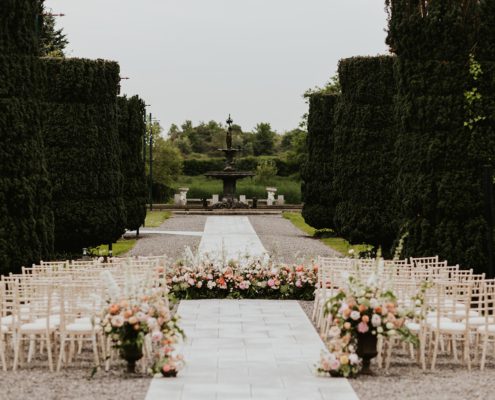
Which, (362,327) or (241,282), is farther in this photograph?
(241,282)

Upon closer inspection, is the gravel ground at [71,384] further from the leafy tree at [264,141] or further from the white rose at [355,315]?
the leafy tree at [264,141]

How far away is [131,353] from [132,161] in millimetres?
26492

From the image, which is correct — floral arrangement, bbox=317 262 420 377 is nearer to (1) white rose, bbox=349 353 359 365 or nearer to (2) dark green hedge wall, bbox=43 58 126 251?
(1) white rose, bbox=349 353 359 365

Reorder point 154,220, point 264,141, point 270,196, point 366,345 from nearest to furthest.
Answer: point 366,345 → point 154,220 → point 270,196 → point 264,141

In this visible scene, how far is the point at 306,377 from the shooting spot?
1066 cm

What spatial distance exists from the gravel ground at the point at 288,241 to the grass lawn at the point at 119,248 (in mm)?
4582

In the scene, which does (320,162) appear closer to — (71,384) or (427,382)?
(427,382)

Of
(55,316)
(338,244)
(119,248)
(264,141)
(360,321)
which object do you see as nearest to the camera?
(360,321)

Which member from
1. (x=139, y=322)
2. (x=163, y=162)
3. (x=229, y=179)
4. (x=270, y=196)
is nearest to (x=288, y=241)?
(x=139, y=322)

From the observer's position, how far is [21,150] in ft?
61.1

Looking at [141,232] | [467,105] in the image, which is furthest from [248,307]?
[141,232]

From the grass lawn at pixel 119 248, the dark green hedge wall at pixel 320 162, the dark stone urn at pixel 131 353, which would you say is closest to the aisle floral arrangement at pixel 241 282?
the dark stone urn at pixel 131 353

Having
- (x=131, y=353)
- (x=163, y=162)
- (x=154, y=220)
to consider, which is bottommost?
(x=154, y=220)

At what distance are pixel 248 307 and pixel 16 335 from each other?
630 centimetres
